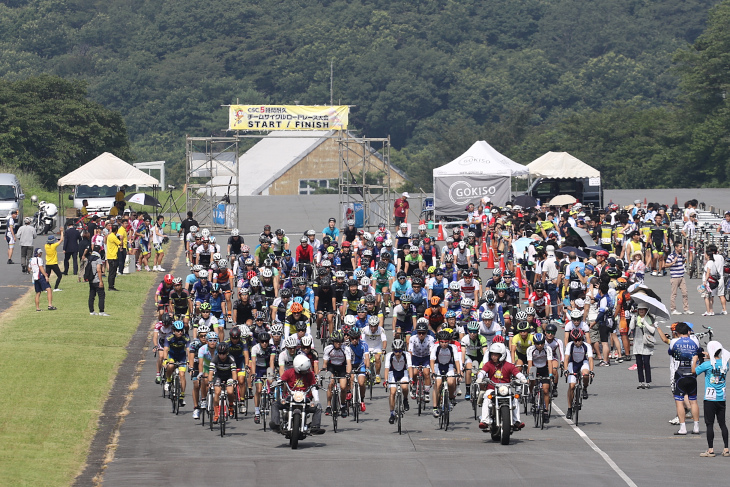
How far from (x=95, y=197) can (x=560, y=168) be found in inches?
818

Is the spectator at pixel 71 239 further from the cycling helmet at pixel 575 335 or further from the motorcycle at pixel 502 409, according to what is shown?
the motorcycle at pixel 502 409

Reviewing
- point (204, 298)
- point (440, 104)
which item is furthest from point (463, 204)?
point (440, 104)

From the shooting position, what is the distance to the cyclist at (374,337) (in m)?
23.4

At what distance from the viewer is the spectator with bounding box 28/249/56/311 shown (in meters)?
34.2

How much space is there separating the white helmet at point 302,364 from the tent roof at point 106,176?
116 feet

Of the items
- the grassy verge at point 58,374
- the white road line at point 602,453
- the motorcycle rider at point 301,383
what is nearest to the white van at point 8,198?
the grassy verge at point 58,374

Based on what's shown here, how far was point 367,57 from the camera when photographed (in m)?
137

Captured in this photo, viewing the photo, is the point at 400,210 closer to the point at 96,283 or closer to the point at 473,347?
the point at 96,283

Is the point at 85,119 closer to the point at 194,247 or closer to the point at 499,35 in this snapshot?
the point at 194,247

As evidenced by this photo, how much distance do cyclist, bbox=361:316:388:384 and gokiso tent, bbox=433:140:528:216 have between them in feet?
102

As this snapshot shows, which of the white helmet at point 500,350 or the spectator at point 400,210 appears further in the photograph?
the spectator at point 400,210

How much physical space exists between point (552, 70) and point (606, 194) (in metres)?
63.5

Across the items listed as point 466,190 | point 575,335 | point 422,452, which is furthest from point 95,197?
point 422,452

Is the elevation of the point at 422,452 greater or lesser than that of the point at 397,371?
lesser
